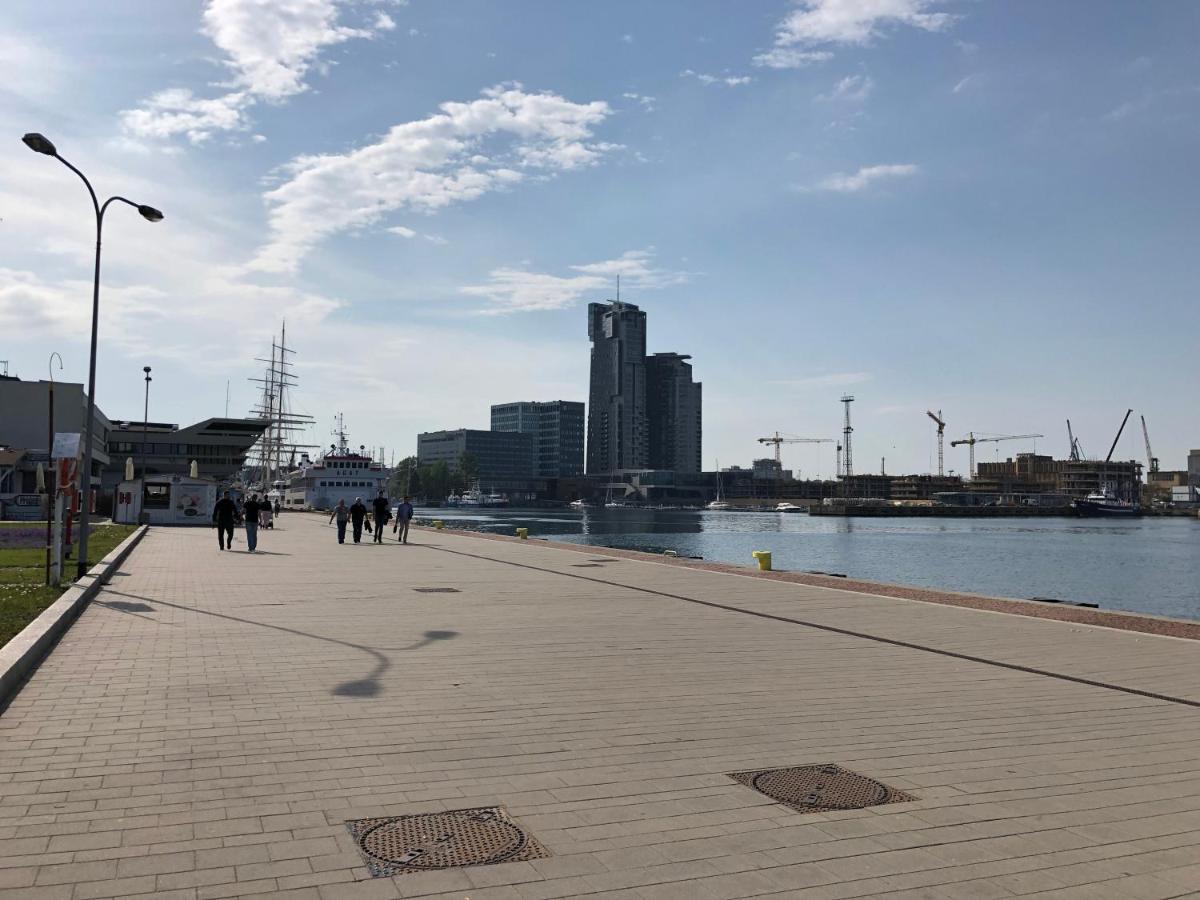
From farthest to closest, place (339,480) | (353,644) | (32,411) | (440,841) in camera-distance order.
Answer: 1. (339,480)
2. (32,411)
3. (353,644)
4. (440,841)

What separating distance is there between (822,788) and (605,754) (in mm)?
1579

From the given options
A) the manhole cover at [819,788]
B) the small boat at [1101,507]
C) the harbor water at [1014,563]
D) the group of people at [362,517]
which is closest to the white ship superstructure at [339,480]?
the harbor water at [1014,563]

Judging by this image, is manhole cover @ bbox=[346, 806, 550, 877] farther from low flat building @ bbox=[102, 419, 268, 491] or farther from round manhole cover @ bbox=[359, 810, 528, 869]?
low flat building @ bbox=[102, 419, 268, 491]

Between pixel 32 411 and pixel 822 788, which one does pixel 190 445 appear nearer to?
pixel 32 411

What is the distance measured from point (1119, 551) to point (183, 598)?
7207 centimetres

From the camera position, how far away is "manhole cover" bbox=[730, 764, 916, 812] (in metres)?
5.69

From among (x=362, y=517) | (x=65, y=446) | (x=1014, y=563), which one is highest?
(x=65, y=446)

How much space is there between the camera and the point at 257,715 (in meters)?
7.71

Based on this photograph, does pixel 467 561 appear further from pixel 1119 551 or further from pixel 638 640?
pixel 1119 551

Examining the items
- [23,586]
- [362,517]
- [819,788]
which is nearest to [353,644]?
[819,788]

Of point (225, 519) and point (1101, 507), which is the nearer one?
point (225, 519)

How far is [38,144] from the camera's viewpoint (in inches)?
671

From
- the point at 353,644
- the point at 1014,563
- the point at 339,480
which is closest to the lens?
the point at 353,644

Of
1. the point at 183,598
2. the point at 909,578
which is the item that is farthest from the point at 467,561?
the point at 909,578
